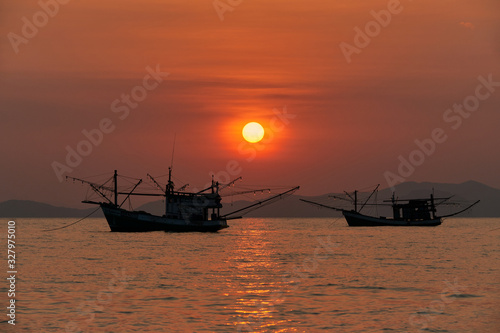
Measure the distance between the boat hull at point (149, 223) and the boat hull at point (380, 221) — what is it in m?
60.2

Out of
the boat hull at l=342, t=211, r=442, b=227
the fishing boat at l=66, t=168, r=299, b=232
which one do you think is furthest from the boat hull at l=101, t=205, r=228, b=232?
the boat hull at l=342, t=211, r=442, b=227

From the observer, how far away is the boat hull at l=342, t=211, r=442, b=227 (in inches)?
6703

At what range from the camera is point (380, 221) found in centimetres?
17888

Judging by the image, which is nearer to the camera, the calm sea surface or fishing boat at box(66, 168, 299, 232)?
the calm sea surface

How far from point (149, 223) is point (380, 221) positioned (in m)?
76.7

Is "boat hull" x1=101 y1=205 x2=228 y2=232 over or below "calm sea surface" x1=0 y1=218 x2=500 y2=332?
over

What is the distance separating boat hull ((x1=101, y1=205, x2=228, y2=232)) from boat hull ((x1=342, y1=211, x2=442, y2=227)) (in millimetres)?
60154

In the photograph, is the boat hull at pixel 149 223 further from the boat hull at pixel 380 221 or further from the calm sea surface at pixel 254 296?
the boat hull at pixel 380 221

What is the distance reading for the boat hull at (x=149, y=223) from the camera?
392 ft

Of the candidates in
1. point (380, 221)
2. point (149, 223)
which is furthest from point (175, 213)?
point (380, 221)

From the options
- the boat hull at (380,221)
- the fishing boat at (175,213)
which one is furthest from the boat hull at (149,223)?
the boat hull at (380,221)

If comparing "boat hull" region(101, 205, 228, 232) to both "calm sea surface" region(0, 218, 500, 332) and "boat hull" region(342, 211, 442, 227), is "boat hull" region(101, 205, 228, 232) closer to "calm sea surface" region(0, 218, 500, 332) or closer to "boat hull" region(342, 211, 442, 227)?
"calm sea surface" region(0, 218, 500, 332)

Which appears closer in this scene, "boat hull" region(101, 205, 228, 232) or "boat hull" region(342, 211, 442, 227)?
"boat hull" region(101, 205, 228, 232)

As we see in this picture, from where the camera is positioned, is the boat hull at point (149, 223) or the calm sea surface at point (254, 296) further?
the boat hull at point (149, 223)
